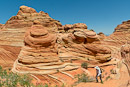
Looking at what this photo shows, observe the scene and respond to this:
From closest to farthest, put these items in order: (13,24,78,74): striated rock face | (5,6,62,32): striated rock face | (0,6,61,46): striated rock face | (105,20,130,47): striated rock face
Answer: (13,24,78,74): striated rock face < (0,6,61,46): striated rock face < (5,6,62,32): striated rock face < (105,20,130,47): striated rock face

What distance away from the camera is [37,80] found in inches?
294

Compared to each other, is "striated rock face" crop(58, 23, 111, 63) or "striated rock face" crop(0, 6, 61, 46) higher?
"striated rock face" crop(0, 6, 61, 46)

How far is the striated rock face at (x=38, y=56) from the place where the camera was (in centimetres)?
802

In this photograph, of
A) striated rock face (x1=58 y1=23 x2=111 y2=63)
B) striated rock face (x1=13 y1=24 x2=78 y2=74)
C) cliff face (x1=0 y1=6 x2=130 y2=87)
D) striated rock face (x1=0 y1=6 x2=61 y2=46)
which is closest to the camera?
striated rock face (x1=13 y1=24 x2=78 y2=74)

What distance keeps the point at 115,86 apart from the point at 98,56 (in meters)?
7.18

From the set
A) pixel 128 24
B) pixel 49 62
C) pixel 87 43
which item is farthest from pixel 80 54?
pixel 128 24

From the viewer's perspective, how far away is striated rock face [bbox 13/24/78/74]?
8023mm

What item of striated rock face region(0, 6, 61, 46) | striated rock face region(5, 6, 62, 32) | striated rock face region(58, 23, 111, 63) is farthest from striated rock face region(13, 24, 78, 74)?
striated rock face region(5, 6, 62, 32)

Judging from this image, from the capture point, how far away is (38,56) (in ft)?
28.3

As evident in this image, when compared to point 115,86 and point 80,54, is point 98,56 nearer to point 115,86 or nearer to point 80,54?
point 80,54

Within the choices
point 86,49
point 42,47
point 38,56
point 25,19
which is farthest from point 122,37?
point 38,56

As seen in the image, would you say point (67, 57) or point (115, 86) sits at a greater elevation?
point (67, 57)

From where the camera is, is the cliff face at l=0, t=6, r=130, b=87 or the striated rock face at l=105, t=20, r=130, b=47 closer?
the cliff face at l=0, t=6, r=130, b=87

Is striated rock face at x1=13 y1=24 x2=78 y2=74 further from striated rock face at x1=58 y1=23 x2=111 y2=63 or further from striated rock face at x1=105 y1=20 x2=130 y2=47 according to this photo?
striated rock face at x1=105 y1=20 x2=130 y2=47
